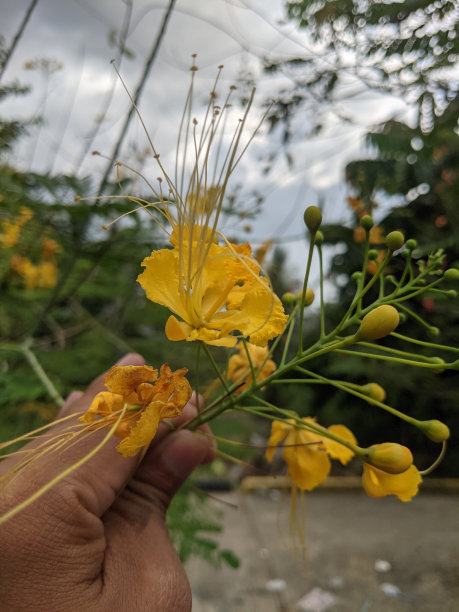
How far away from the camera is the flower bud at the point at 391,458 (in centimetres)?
58

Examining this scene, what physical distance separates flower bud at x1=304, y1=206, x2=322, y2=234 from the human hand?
42 centimetres

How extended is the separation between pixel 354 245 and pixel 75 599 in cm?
244

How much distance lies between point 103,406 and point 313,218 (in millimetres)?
385

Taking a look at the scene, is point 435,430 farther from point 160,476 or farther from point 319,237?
point 160,476

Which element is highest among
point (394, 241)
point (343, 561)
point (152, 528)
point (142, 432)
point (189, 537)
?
point (394, 241)

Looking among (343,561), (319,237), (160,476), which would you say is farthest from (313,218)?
(343,561)

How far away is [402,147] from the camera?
5.56 ft

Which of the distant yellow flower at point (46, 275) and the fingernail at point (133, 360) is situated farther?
the distant yellow flower at point (46, 275)

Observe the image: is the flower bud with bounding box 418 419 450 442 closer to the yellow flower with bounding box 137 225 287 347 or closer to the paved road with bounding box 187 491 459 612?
the yellow flower with bounding box 137 225 287 347

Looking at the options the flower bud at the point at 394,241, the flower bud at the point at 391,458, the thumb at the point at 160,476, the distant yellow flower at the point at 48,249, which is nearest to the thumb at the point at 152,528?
the thumb at the point at 160,476

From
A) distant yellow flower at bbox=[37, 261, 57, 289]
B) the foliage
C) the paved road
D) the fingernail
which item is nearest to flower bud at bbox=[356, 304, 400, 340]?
the fingernail

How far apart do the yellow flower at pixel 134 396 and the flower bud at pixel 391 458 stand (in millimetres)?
270

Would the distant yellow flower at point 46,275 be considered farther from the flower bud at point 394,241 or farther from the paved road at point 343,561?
the flower bud at point 394,241

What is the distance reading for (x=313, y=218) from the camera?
2.01 ft
